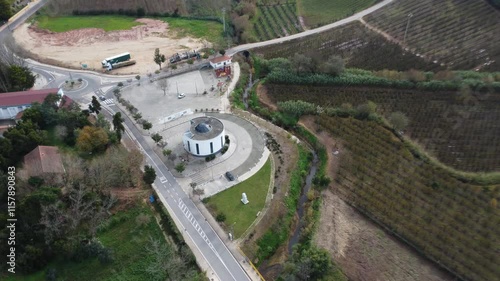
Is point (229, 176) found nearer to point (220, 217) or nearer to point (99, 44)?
point (220, 217)

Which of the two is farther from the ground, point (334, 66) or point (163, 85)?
point (334, 66)

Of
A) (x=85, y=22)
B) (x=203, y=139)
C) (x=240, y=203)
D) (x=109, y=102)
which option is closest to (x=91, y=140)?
(x=203, y=139)

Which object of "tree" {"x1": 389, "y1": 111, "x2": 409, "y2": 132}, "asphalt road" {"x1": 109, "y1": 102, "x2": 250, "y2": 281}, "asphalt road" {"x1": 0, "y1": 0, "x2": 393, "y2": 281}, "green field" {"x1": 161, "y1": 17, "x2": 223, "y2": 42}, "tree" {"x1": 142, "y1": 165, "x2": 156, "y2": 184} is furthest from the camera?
"green field" {"x1": 161, "y1": 17, "x2": 223, "y2": 42}

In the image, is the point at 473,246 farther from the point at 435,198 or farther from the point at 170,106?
the point at 170,106

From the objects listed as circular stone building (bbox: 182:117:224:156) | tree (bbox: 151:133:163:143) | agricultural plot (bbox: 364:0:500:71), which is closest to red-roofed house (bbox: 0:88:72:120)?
tree (bbox: 151:133:163:143)

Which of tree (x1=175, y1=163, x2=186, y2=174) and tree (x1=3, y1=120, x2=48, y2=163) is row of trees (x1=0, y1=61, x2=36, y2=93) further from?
tree (x1=175, y1=163, x2=186, y2=174)

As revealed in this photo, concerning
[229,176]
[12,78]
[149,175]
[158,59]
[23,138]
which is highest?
[158,59]
